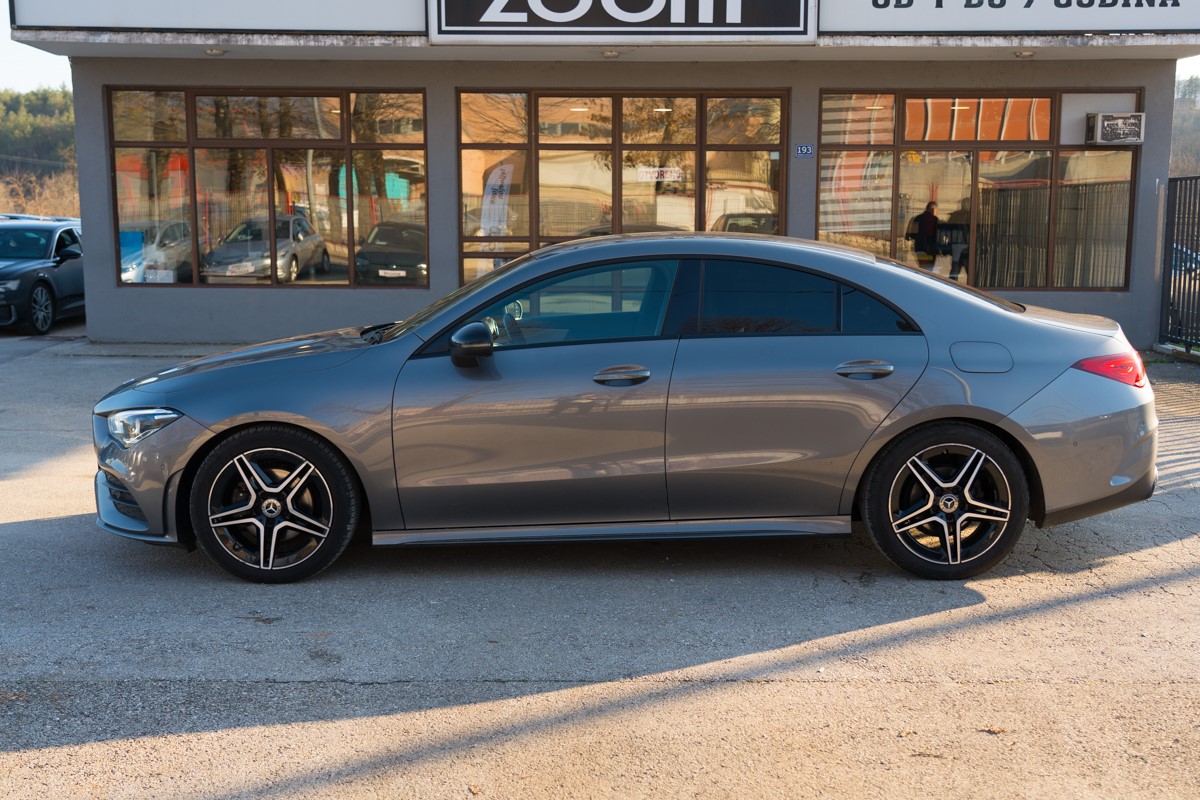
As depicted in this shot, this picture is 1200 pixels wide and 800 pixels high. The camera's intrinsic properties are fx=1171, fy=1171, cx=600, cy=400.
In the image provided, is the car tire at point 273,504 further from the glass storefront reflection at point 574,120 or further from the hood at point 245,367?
the glass storefront reflection at point 574,120

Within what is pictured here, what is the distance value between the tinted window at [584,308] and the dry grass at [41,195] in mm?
48875

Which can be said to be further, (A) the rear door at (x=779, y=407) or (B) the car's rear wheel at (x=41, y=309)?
(B) the car's rear wheel at (x=41, y=309)

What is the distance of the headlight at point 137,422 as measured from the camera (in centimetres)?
538

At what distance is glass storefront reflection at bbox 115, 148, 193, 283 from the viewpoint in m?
14.1

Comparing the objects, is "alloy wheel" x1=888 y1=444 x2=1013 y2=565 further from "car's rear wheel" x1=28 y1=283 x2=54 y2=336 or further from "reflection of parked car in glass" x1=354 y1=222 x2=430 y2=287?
"car's rear wheel" x1=28 y1=283 x2=54 y2=336

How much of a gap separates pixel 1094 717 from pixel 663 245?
2.81 meters

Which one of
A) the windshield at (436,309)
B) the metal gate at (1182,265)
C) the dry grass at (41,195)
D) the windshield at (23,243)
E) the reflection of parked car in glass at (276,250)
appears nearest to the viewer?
the windshield at (436,309)

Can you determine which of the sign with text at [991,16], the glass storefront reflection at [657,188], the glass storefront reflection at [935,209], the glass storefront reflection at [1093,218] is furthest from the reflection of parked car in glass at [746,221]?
the glass storefront reflection at [1093,218]

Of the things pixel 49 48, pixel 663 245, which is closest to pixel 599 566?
pixel 663 245

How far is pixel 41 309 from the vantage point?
626 inches

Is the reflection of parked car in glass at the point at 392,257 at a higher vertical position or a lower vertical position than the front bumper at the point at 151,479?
higher

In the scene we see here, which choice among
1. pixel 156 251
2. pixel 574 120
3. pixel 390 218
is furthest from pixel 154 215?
pixel 574 120

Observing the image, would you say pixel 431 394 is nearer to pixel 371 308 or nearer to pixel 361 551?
pixel 361 551

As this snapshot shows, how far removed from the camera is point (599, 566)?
5785mm
